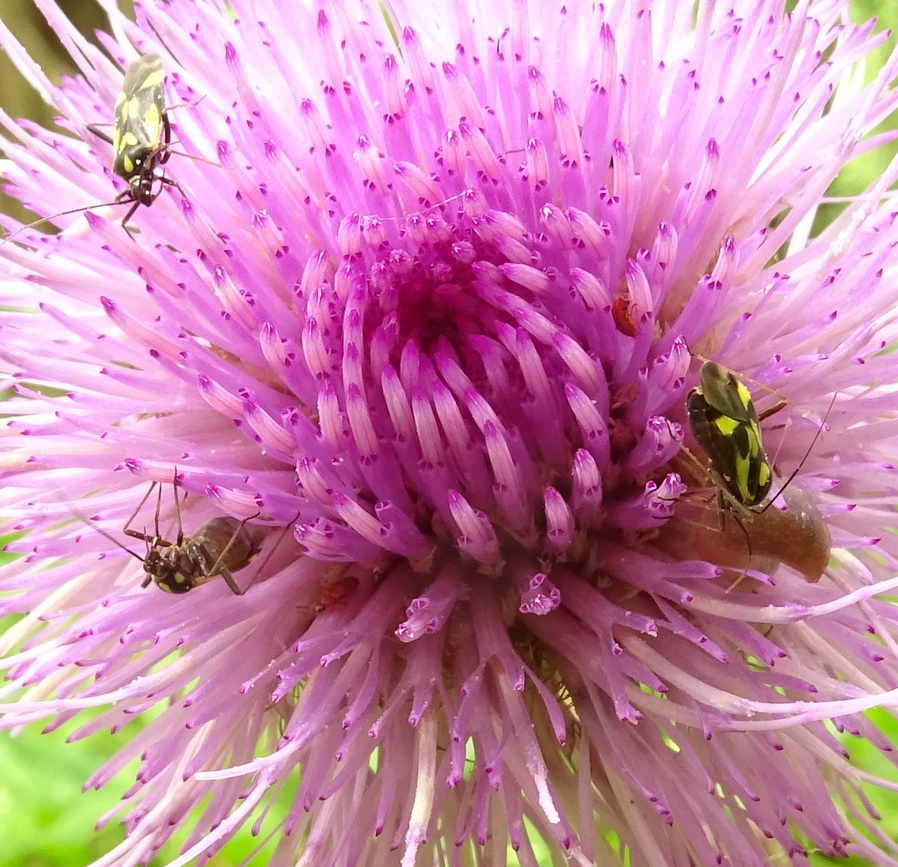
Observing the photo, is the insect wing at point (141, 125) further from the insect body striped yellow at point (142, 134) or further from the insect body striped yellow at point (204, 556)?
the insect body striped yellow at point (204, 556)

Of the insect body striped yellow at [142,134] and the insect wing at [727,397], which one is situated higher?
the insect body striped yellow at [142,134]

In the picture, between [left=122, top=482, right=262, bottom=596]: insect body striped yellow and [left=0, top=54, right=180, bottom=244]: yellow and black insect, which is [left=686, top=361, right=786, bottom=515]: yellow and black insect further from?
[left=0, top=54, right=180, bottom=244]: yellow and black insect

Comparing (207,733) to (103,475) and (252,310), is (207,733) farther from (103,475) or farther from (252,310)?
(252,310)

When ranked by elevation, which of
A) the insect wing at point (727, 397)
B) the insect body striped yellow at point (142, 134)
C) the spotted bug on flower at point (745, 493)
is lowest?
the spotted bug on flower at point (745, 493)

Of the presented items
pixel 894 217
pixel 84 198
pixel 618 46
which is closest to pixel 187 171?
pixel 84 198

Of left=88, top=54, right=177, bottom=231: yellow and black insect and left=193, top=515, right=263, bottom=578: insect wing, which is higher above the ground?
left=88, top=54, right=177, bottom=231: yellow and black insect

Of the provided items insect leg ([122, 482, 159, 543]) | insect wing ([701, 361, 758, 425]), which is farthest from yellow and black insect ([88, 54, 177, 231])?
insect wing ([701, 361, 758, 425])

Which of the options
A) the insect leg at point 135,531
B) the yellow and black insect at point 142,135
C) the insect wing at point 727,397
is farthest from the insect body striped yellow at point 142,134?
the insect wing at point 727,397

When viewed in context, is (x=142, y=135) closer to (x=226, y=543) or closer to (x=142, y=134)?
(x=142, y=134)
